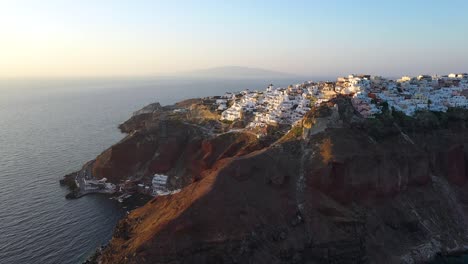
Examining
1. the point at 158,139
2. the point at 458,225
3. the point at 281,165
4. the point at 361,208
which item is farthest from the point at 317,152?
the point at 158,139

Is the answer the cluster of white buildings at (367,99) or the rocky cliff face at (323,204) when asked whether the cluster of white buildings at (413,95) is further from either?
the rocky cliff face at (323,204)

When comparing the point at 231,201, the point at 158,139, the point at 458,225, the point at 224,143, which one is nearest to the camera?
the point at 231,201

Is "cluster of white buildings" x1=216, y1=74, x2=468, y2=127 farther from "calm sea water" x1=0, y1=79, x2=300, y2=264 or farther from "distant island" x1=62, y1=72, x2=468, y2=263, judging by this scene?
"calm sea water" x1=0, y1=79, x2=300, y2=264

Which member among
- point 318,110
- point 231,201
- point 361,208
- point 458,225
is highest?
point 318,110

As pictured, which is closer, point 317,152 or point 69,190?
point 317,152

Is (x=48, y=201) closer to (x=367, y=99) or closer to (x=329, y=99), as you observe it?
(x=329, y=99)

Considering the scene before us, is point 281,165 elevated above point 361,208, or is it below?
above

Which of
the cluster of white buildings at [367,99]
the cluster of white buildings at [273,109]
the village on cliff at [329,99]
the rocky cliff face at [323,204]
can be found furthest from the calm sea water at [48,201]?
the cluster of white buildings at [367,99]

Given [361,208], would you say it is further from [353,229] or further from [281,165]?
[281,165]
